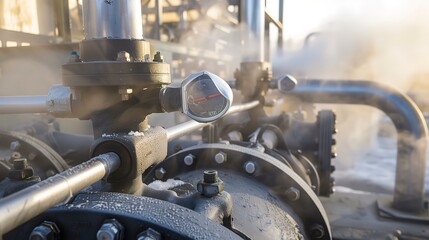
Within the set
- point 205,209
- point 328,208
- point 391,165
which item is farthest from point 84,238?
point 391,165

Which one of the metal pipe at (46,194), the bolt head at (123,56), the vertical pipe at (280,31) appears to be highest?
the vertical pipe at (280,31)

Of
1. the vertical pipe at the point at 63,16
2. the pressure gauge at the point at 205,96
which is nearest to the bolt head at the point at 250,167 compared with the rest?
the pressure gauge at the point at 205,96

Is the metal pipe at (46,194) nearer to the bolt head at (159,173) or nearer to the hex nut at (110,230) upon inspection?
the hex nut at (110,230)

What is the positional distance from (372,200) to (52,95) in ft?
6.29

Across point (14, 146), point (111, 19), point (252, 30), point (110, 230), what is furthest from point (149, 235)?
point (252, 30)

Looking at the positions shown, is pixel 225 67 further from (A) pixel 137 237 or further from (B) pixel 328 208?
(A) pixel 137 237

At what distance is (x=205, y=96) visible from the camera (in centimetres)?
58

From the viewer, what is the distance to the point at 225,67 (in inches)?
191

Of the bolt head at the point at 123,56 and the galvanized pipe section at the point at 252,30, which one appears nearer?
the bolt head at the point at 123,56

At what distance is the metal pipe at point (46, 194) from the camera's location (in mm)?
353

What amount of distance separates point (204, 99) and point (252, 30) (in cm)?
131

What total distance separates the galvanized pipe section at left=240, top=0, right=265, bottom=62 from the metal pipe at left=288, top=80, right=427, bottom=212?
52cm

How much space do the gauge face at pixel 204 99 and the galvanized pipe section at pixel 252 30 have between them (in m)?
1.25

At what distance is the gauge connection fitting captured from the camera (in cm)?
58
